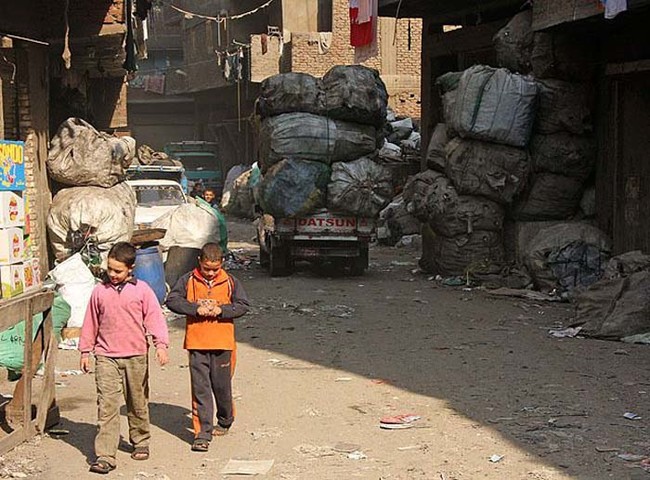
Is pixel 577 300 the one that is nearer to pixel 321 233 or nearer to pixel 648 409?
pixel 648 409

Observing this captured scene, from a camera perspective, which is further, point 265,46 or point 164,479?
point 265,46

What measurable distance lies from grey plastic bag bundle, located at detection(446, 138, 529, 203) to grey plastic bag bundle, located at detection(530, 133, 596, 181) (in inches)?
9.3

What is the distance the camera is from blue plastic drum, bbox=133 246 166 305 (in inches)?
494

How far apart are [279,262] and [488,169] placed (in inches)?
147

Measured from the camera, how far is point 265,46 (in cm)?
3578

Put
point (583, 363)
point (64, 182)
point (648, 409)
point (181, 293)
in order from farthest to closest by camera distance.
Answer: point (64, 182)
point (583, 363)
point (648, 409)
point (181, 293)

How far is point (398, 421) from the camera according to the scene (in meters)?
7.35

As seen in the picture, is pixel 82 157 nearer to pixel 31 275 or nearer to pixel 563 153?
pixel 31 275

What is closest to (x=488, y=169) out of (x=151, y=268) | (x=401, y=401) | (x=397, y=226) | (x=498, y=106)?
(x=498, y=106)

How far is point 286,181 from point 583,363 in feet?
23.4

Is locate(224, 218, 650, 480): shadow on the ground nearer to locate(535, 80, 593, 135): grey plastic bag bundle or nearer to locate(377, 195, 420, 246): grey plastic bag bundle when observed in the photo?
locate(535, 80, 593, 135): grey plastic bag bundle

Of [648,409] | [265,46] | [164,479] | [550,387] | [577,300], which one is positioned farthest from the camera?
[265,46]

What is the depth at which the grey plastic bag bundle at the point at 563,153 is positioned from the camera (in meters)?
14.8

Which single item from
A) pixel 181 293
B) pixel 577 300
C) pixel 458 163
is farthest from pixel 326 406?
pixel 458 163
